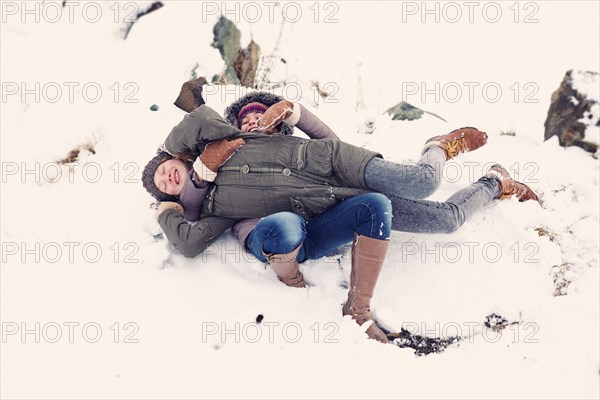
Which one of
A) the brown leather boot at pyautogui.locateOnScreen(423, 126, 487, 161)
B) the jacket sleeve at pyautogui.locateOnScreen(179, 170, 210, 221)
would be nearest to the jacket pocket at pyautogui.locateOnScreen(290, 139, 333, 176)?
the jacket sleeve at pyautogui.locateOnScreen(179, 170, 210, 221)

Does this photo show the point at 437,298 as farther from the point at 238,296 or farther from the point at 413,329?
the point at 238,296

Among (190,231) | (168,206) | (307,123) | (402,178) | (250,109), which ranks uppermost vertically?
(250,109)

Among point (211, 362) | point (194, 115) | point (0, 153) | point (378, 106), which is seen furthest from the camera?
point (378, 106)

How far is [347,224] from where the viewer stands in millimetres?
2771

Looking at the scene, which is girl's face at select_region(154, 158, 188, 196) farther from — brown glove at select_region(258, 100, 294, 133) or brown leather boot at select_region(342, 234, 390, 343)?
brown leather boot at select_region(342, 234, 390, 343)

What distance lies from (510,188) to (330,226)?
1.30m

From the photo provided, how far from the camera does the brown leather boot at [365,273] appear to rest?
2643 mm

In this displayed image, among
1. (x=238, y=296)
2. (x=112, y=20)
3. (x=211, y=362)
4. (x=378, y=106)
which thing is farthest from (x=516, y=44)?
(x=211, y=362)

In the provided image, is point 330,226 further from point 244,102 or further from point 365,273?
point 244,102

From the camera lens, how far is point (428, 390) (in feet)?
7.41

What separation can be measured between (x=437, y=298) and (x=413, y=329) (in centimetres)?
23

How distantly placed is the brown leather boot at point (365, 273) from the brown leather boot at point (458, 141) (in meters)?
0.91

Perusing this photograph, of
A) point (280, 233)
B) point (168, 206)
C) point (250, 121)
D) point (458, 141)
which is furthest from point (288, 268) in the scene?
point (458, 141)

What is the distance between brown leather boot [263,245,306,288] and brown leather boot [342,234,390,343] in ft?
1.12
